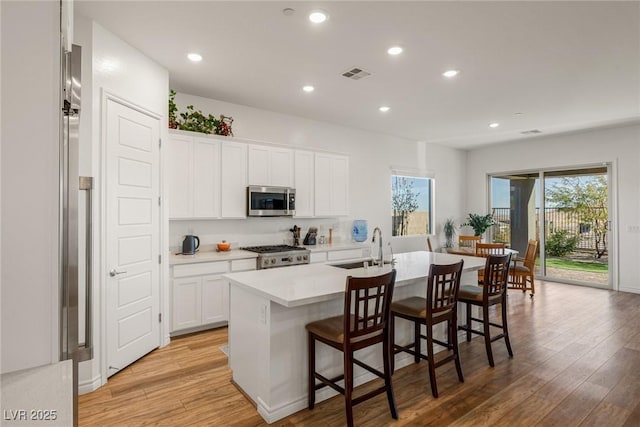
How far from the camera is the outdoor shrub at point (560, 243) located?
6.72 m

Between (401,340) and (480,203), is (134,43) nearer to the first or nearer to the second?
(401,340)

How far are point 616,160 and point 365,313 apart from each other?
256 inches

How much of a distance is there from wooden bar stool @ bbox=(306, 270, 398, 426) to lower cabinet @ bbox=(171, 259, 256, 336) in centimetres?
194

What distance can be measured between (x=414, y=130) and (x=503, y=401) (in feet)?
15.9

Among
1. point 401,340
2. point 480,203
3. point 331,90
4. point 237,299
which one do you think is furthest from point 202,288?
point 480,203

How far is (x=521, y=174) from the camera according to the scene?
7.44m

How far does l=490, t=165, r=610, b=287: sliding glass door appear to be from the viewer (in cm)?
641

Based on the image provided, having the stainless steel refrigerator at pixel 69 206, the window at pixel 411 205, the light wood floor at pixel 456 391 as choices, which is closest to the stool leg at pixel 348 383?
the light wood floor at pixel 456 391

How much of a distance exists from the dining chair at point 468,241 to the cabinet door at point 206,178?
5.10 m

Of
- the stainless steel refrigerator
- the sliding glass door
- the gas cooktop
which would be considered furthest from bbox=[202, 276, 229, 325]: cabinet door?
the sliding glass door

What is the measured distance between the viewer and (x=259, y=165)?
472cm

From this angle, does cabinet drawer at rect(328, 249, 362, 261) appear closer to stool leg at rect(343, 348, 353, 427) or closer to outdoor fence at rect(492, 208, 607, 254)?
stool leg at rect(343, 348, 353, 427)

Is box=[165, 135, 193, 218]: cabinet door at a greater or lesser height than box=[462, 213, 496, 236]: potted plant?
greater

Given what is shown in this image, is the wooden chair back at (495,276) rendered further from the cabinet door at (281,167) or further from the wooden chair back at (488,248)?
the cabinet door at (281,167)
